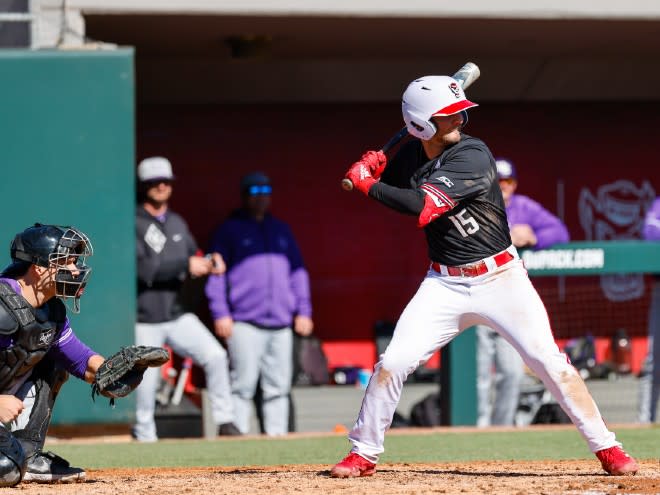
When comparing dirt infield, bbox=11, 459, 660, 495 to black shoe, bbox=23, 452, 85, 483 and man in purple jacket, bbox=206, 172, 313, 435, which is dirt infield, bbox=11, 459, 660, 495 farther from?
man in purple jacket, bbox=206, 172, 313, 435

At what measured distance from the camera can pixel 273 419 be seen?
8.51 m

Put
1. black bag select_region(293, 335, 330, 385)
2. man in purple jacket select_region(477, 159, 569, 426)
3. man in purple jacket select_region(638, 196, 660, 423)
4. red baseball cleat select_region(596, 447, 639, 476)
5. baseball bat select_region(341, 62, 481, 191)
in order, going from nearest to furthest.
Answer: red baseball cleat select_region(596, 447, 639, 476)
baseball bat select_region(341, 62, 481, 191)
man in purple jacket select_region(477, 159, 569, 426)
man in purple jacket select_region(638, 196, 660, 423)
black bag select_region(293, 335, 330, 385)

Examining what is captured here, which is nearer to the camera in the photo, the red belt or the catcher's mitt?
the catcher's mitt

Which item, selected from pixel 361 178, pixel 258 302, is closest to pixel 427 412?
pixel 258 302

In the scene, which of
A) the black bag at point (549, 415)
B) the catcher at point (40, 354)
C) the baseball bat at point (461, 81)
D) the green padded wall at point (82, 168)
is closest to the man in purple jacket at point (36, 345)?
the catcher at point (40, 354)

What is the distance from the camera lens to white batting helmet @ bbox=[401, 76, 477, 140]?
5219 millimetres

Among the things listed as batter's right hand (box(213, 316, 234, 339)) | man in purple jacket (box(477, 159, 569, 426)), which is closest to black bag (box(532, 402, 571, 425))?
man in purple jacket (box(477, 159, 569, 426))

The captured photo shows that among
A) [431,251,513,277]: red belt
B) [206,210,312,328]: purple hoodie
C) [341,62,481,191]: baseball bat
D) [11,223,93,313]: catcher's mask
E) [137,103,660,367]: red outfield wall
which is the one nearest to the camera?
[11,223,93,313]: catcher's mask

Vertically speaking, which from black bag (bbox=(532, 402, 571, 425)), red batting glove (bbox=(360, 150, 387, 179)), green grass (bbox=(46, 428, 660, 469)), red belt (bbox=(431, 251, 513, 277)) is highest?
red batting glove (bbox=(360, 150, 387, 179))

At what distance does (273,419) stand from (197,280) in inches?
72.1

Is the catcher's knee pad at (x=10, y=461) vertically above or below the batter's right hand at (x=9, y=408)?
below

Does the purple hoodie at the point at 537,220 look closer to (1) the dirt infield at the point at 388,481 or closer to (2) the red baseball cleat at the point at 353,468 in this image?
(1) the dirt infield at the point at 388,481

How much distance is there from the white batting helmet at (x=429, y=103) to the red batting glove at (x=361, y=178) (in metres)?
0.29

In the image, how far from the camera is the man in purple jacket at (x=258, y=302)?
334 inches
